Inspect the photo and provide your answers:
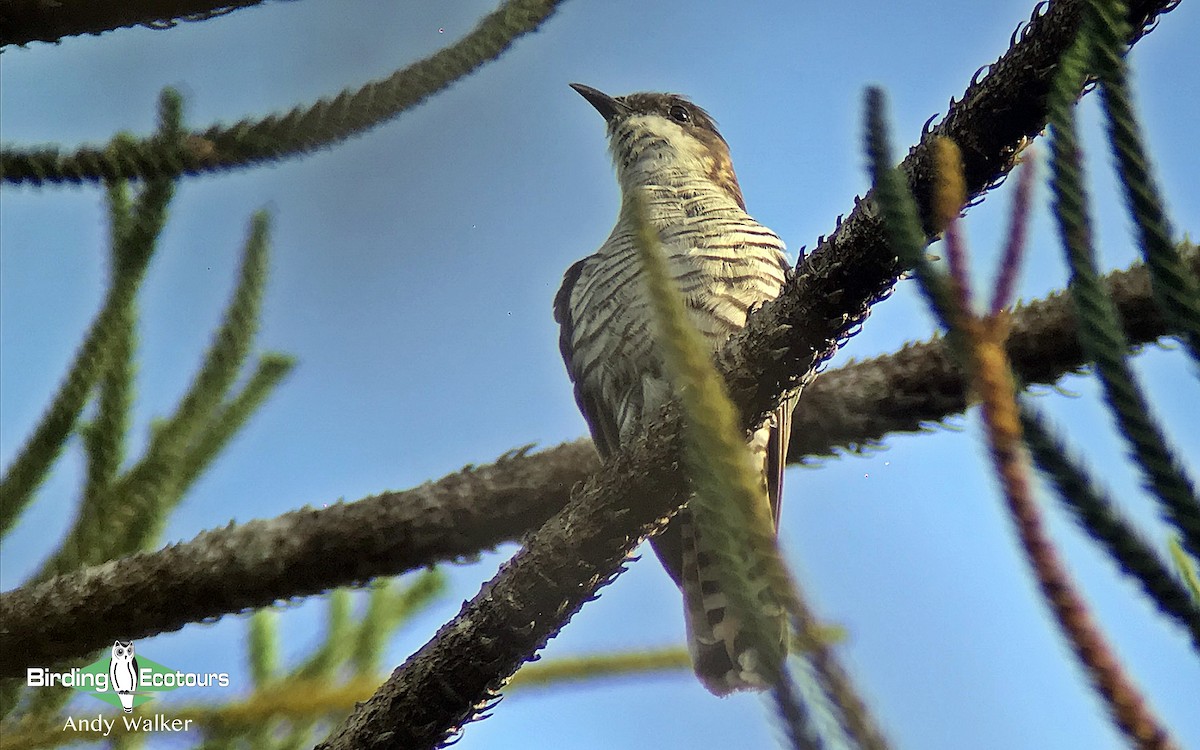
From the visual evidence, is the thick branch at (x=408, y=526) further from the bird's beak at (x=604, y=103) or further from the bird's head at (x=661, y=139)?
the bird's beak at (x=604, y=103)

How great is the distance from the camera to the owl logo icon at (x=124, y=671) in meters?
2.58

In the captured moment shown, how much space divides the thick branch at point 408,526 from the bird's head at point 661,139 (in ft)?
4.91

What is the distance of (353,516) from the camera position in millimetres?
2814

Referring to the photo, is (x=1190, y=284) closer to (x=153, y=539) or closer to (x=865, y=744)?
(x=865, y=744)

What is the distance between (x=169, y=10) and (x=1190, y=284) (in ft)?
6.89

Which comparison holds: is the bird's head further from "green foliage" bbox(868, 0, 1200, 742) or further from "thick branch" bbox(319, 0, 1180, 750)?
"green foliage" bbox(868, 0, 1200, 742)

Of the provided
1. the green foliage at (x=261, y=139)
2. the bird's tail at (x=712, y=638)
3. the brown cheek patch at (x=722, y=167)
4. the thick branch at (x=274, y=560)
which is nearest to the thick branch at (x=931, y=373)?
the bird's tail at (x=712, y=638)

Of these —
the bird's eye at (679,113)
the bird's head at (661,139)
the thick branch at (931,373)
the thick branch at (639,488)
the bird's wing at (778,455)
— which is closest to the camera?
the thick branch at (639,488)

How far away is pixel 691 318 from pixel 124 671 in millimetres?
2022

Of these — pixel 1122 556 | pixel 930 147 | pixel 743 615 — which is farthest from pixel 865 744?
pixel 930 147

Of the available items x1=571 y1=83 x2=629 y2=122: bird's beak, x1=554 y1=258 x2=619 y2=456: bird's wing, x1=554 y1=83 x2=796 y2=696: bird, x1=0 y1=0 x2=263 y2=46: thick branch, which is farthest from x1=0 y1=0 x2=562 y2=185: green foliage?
x1=571 y1=83 x2=629 y2=122: bird's beak

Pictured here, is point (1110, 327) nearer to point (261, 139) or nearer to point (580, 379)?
point (261, 139)

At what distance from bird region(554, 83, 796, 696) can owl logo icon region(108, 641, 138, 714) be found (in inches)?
61.6

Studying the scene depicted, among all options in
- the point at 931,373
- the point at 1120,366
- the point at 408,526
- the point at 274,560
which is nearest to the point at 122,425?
the point at 274,560
